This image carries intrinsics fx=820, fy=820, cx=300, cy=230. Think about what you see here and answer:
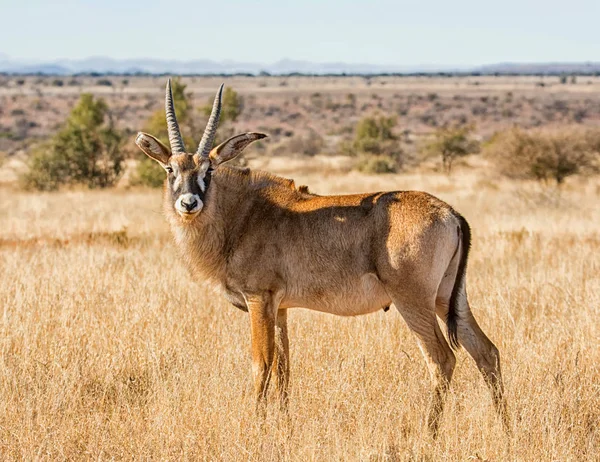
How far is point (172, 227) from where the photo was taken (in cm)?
750

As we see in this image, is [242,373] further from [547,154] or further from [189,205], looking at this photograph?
[547,154]

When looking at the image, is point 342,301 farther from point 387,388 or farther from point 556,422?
point 556,422

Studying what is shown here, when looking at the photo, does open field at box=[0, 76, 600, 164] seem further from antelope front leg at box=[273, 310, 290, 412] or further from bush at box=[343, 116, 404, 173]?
antelope front leg at box=[273, 310, 290, 412]

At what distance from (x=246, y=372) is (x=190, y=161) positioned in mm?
1993

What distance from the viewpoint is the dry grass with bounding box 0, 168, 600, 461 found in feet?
19.4

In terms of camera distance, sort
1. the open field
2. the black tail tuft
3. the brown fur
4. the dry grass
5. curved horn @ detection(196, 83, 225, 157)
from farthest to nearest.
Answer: the open field
curved horn @ detection(196, 83, 225, 157)
the black tail tuft
the brown fur
the dry grass

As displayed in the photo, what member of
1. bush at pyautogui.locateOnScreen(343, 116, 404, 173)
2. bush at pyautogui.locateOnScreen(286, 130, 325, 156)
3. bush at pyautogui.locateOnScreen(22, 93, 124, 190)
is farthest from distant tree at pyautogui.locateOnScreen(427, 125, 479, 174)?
bush at pyautogui.locateOnScreen(22, 93, 124, 190)

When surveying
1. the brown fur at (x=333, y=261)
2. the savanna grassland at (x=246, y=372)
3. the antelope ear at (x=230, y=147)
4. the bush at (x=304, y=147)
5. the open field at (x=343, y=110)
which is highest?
the antelope ear at (x=230, y=147)

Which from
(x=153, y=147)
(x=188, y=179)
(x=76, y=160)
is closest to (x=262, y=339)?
(x=188, y=179)

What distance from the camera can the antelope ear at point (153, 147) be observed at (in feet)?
23.3

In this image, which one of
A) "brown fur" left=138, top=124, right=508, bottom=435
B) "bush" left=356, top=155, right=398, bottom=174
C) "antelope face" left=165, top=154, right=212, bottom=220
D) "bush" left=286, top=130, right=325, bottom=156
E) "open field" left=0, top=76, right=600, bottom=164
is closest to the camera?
"brown fur" left=138, top=124, right=508, bottom=435

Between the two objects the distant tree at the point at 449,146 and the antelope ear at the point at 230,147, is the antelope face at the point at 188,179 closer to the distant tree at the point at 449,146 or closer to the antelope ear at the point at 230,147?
the antelope ear at the point at 230,147

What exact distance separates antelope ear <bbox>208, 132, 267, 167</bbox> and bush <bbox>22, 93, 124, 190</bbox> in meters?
23.6

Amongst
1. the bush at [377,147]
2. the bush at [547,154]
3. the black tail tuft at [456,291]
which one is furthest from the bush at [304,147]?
the black tail tuft at [456,291]
